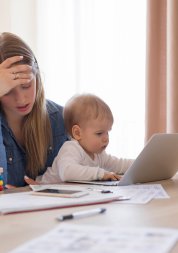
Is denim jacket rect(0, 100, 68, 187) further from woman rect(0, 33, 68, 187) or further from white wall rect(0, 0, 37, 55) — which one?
white wall rect(0, 0, 37, 55)

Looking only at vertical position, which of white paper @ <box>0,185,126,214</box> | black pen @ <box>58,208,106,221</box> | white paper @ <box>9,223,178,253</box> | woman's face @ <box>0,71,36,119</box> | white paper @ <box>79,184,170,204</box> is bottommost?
white paper @ <box>79,184,170,204</box>

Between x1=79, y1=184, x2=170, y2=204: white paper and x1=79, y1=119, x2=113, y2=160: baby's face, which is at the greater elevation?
x1=79, y1=119, x2=113, y2=160: baby's face

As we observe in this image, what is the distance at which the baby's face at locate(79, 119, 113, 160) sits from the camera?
1.23 metres

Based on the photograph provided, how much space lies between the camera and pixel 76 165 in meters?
1.07

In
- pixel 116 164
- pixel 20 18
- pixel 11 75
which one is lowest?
pixel 116 164

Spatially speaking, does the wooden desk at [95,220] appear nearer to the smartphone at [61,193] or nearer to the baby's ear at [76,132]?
the smartphone at [61,193]

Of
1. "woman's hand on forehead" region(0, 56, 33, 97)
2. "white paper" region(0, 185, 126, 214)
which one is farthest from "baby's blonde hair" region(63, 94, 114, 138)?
"white paper" region(0, 185, 126, 214)

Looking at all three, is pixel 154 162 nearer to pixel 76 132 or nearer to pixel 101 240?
pixel 76 132

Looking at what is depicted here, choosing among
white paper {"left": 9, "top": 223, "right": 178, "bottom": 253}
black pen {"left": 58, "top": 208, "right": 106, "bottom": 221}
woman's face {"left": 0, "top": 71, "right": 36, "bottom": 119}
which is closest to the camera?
white paper {"left": 9, "top": 223, "right": 178, "bottom": 253}

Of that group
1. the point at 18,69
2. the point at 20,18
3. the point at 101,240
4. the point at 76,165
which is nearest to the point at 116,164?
the point at 76,165

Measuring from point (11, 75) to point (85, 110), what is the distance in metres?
0.34

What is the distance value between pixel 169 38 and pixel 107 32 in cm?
70

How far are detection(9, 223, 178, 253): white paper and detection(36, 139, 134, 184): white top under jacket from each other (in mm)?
577

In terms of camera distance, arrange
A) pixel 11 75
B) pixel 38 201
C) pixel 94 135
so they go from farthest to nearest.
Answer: pixel 94 135 < pixel 11 75 < pixel 38 201
